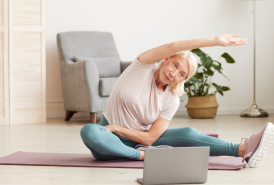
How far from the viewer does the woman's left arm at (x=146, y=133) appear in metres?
1.77

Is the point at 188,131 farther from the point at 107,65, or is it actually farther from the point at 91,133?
the point at 107,65

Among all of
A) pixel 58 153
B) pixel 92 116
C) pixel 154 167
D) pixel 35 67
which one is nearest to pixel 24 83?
pixel 35 67

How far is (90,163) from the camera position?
1791 mm

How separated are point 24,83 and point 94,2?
1316mm

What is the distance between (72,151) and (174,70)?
877 mm

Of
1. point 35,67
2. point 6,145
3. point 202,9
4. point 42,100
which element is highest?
point 202,9

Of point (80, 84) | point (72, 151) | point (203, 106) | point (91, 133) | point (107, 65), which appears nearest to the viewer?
point (91, 133)

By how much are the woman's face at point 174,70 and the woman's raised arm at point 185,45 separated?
2.4 inches

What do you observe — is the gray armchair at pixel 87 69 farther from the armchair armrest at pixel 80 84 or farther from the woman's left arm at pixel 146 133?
the woman's left arm at pixel 146 133

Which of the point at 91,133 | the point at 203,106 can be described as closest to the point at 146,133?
the point at 91,133

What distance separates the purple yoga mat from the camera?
1739 mm

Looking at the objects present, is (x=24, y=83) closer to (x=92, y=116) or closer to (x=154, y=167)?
(x=92, y=116)

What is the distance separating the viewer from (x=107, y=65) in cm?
390

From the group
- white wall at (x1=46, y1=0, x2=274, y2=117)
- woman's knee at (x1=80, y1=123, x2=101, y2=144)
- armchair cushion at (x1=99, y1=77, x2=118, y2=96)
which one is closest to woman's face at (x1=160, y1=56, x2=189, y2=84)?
woman's knee at (x1=80, y1=123, x2=101, y2=144)
